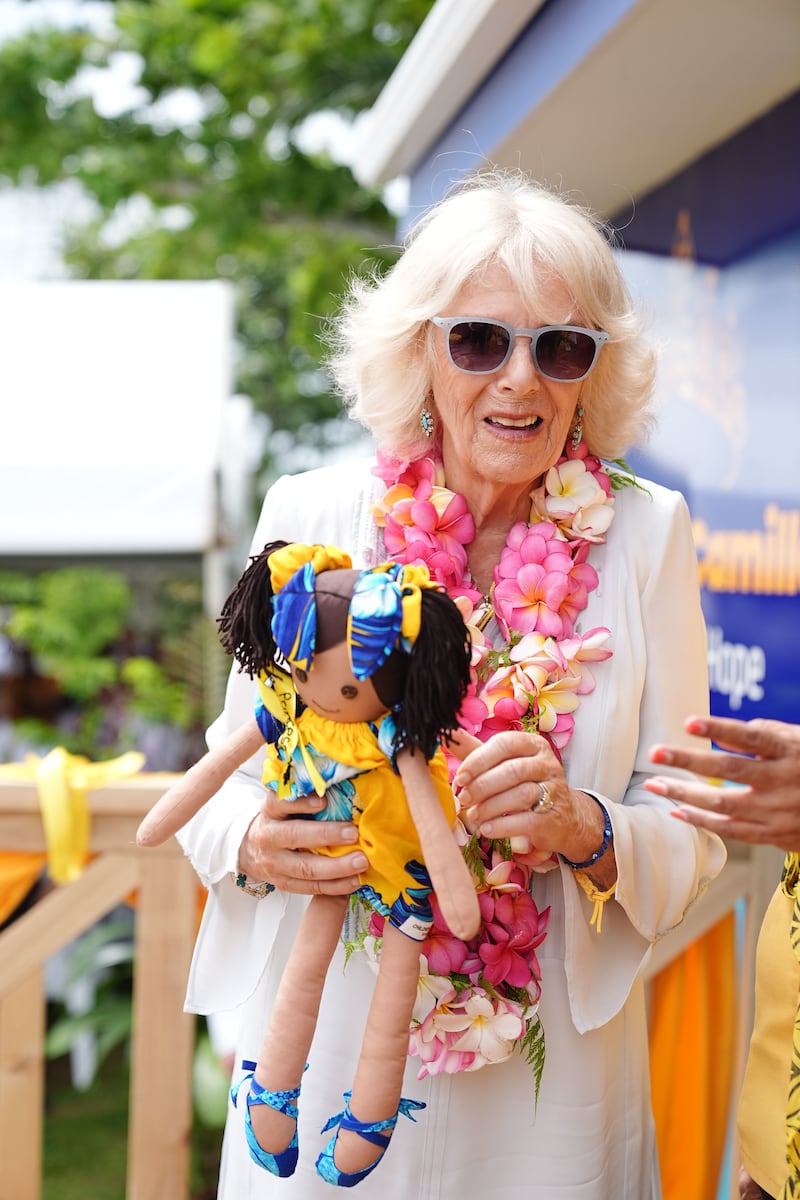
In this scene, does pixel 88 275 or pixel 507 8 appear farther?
pixel 88 275

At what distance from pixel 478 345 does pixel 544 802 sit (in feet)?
2.08

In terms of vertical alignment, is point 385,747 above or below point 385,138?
below

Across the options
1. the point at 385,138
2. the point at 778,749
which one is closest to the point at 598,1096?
the point at 778,749

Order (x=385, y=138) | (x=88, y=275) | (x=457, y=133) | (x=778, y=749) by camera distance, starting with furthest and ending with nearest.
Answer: (x=88, y=275) → (x=385, y=138) → (x=457, y=133) → (x=778, y=749)

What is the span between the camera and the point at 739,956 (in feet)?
9.07

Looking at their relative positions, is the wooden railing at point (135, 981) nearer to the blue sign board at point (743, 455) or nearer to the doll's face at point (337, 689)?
the doll's face at point (337, 689)

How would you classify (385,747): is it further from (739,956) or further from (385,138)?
(385,138)

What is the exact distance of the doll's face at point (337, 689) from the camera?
122 cm

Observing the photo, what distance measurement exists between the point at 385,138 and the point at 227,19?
8.33ft

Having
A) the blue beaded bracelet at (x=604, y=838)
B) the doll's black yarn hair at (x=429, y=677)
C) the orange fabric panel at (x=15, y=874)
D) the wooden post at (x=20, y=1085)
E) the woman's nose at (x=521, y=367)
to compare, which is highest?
the woman's nose at (x=521, y=367)

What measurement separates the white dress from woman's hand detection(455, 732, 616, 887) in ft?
0.42

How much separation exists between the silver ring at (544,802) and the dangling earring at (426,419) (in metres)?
0.62

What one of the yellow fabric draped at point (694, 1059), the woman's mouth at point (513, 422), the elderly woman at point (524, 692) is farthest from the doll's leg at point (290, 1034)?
the yellow fabric draped at point (694, 1059)

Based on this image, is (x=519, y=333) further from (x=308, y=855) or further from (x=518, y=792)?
(x=308, y=855)
